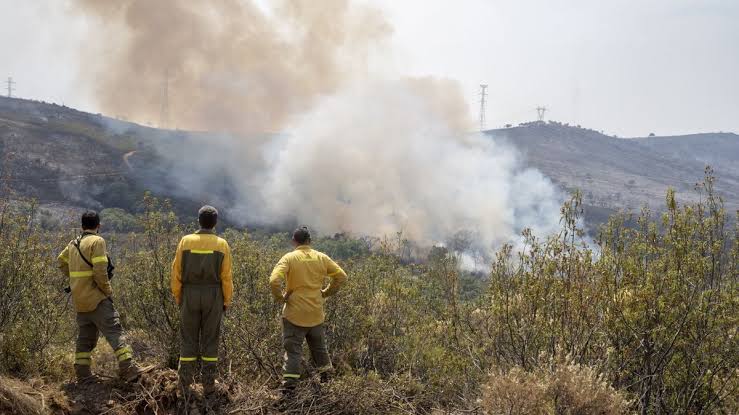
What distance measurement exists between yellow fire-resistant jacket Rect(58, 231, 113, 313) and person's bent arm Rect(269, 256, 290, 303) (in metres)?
1.69

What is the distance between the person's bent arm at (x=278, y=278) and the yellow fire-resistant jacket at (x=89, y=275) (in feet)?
5.56

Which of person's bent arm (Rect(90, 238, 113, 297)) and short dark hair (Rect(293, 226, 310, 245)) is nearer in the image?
person's bent arm (Rect(90, 238, 113, 297))

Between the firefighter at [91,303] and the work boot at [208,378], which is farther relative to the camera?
the firefighter at [91,303]

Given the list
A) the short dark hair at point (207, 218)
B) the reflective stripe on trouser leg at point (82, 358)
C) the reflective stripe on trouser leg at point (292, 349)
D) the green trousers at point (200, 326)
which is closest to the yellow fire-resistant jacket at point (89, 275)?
the reflective stripe on trouser leg at point (82, 358)

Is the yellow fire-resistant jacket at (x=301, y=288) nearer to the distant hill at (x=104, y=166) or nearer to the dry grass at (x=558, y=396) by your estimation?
the dry grass at (x=558, y=396)

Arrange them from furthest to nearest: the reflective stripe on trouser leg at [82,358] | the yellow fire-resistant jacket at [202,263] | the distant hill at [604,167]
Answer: the distant hill at [604,167]
the reflective stripe on trouser leg at [82,358]
the yellow fire-resistant jacket at [202,263]

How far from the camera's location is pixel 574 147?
17250cm

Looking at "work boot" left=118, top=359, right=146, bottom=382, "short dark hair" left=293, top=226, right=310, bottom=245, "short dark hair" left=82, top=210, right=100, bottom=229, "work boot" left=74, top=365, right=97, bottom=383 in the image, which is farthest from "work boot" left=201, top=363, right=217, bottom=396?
"short dark hair" left=82, top=210, right=100, bottom=229

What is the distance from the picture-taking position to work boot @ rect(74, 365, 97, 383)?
5.81 m

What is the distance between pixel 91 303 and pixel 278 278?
1.95 m

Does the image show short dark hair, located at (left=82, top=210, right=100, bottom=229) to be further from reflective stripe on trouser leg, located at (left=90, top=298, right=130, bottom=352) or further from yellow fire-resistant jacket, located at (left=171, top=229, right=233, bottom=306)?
yellow fire-resistant jacket, located at (left=171, top=229, right=233, bottom=306)

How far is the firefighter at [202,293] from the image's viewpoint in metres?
5.54

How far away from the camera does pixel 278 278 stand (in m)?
5.94

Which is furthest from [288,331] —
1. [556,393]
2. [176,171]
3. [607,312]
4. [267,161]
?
[176,171]
